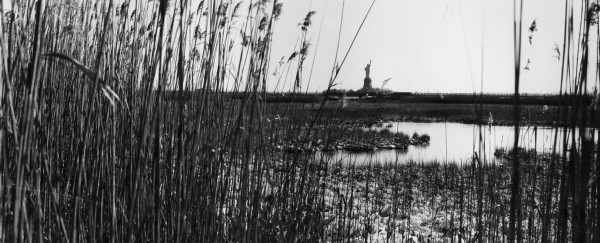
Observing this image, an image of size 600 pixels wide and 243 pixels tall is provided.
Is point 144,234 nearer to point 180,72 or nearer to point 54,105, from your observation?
point 54,105

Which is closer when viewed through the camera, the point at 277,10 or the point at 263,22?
the point at 277,10

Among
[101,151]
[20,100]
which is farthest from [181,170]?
[20,100]

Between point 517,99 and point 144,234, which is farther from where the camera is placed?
point 144,234

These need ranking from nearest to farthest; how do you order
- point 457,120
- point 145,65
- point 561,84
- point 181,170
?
point 561,84
point 181,170
point 145,65
point 457,120

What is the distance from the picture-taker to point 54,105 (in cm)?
171

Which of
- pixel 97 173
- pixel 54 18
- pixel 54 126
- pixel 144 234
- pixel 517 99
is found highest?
pixel 54 18

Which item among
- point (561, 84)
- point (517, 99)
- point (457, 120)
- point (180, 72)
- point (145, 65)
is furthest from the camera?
point (457, 120)

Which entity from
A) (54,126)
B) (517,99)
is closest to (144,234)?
(54,126)

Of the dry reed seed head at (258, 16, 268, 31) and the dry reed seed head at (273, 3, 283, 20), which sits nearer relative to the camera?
the dry reed seed head at (273, 3, 283, 20)

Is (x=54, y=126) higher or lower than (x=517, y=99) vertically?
lower

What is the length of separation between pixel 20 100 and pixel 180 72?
2.29ft

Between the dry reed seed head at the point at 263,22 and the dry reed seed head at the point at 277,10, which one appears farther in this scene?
the dry reed seed head at the point at 263,22

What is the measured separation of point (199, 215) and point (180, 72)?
→ 783 millimetres

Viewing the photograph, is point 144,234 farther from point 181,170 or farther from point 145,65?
point 145,65
